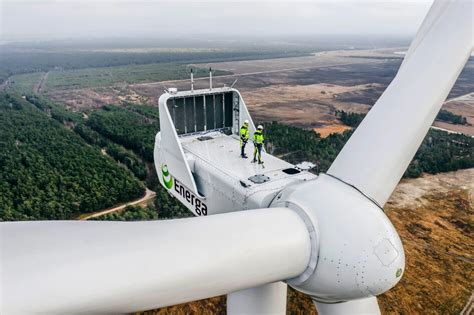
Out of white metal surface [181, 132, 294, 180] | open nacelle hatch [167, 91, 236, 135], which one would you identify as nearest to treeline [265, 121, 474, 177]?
open nacelle hatch [167, 91, 236, 135]

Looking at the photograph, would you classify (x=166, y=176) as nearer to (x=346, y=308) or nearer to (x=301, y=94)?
(x=346, y=308)

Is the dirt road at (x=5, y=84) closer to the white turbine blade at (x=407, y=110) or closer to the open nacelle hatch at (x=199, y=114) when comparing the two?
the open nacelle hatch at (x=199, y=114)

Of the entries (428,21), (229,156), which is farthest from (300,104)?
(428,21)

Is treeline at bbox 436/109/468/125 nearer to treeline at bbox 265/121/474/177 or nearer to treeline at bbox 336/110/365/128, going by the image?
treeline at bbox 265/121/474/177

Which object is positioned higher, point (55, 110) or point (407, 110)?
point (407, 110)

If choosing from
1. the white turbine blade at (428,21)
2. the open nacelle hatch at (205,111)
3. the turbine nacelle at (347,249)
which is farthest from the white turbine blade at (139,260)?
the open nacelle hatch at (205,111)

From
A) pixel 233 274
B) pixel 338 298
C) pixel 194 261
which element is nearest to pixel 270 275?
pixel 233 274
